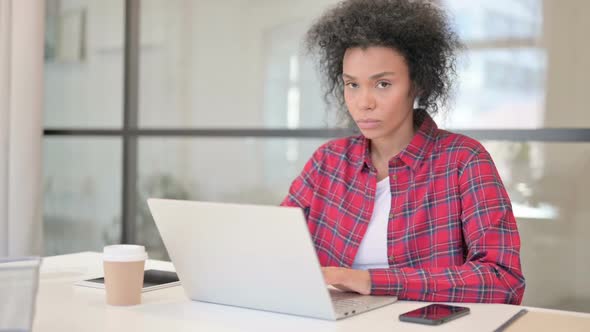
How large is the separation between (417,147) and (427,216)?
17 cm

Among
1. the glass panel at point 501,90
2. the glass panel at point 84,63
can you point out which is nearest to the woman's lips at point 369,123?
the glass panel at point 501,90

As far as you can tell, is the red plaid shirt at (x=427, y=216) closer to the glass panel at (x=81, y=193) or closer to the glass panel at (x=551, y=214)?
the glass panel at (x=551, y=214)

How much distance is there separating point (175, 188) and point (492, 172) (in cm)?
209

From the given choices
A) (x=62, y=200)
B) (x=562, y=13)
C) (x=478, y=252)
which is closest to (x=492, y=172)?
(x=478, y=252)

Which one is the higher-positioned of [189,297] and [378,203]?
[378,203]

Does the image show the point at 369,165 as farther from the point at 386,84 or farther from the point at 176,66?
the point at 176,66

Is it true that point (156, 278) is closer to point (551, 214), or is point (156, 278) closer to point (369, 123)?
point (369, 123)

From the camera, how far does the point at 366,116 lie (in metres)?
1.69

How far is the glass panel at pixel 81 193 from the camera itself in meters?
3.67

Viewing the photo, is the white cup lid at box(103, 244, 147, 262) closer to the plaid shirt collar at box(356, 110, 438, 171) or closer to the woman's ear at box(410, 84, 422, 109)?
the plaid shirt collar at box(356, 110, 438, 171)

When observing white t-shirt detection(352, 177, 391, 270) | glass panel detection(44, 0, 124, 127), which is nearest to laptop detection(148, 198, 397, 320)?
white t-shirt detection(352, 177, 391, 270)

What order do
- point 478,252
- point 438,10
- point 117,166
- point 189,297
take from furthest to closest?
point 117,166
point 438,10
point 478,252
point 189,297

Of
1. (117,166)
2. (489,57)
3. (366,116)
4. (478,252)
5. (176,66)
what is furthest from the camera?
(117,166)

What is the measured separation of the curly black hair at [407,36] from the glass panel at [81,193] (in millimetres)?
2017
